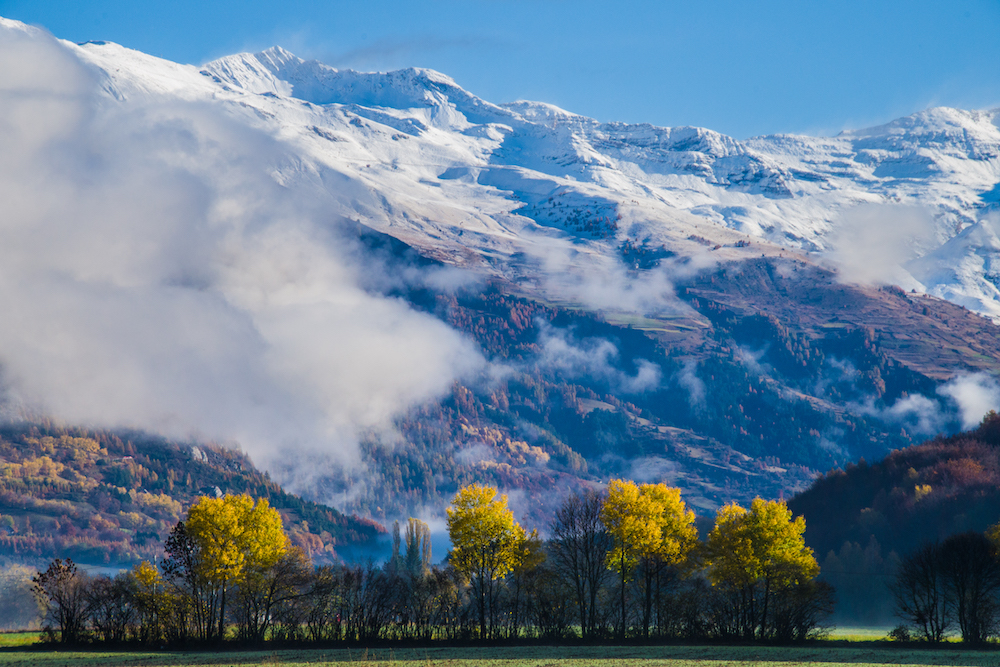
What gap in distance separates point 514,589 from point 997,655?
6102 centimetres

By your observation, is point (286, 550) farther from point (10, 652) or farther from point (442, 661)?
point (442, 661)

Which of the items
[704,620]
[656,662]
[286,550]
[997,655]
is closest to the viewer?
[656,662]

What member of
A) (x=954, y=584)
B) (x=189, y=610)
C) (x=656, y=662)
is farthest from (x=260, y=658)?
(x=954, y=584)

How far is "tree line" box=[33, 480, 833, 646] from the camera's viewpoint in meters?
114

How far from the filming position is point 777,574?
118188mm

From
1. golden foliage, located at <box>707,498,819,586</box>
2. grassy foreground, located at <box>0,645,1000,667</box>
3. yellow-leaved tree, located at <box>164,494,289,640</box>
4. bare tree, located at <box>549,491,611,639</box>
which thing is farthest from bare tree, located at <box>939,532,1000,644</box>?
yellow-leaved tree, located at <box>164,494,289,640</box>

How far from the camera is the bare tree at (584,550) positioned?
122812 millimetres

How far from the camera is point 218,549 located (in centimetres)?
11825

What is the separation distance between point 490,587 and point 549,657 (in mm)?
23003

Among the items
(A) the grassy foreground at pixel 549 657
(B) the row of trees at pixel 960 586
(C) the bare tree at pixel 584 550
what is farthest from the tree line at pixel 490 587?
(B) the row of trees at pixel 960 586

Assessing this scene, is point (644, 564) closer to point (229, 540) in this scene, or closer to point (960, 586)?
point (960, 586)

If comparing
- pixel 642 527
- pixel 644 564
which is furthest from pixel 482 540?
pixel 644 564

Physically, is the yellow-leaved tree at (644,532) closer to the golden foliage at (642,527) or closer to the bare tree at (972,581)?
the golden foliage at (642,527)

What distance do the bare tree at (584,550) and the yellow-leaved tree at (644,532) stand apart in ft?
10.5
